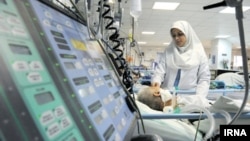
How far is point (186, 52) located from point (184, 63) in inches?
4.4

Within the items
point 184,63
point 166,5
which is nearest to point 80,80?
point 184,63

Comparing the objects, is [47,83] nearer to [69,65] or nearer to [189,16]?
[69,65]

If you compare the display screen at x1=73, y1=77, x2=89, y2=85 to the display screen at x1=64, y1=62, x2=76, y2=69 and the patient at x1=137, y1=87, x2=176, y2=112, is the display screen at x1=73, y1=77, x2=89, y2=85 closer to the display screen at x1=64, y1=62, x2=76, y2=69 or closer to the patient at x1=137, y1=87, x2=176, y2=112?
the display screen at x1=64, y1=62, x2=76, y2=69

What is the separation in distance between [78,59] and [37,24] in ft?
0.43

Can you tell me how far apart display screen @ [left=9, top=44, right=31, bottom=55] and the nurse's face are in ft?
5.35

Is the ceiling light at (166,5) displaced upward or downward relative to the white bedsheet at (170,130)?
upward

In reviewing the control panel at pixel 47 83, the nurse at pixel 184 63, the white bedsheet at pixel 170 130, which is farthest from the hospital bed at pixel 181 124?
the nurse at pixel 184 63

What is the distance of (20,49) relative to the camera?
0.32 meters

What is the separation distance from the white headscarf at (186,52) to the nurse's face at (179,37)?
0.03 meters

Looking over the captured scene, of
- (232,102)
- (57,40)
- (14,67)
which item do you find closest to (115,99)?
(57,40)

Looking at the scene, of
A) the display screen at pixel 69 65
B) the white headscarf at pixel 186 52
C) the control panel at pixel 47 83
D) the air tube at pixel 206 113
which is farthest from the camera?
the white headscarf at pixel 186 52

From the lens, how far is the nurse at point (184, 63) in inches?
72.1

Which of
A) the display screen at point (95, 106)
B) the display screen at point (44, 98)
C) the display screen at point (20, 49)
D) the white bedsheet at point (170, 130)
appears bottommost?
the white bedsheet at point (170, 130)

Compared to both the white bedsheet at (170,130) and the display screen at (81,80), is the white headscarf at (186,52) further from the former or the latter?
the display screen at (81,80)
